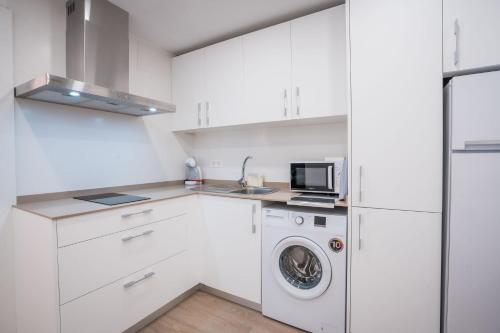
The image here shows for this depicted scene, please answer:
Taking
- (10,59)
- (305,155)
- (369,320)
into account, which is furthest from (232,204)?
(10,59)

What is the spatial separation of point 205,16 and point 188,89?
76 cm

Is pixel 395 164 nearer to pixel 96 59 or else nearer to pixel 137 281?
pixel 137 281

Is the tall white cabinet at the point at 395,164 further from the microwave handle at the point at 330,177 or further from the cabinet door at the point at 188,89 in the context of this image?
the cabinet door at the point at 188,89

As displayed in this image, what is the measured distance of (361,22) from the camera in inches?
56.9

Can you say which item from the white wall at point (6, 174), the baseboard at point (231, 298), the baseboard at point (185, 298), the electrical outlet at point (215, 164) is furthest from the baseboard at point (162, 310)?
the electrical outlet at point (215, 164)

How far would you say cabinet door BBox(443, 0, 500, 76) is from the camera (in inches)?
46.2

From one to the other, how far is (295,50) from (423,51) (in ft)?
2.92

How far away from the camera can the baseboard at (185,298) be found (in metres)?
1.68

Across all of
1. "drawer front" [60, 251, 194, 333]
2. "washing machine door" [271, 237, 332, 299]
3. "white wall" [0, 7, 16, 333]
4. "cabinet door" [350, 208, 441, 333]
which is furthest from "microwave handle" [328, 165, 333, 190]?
"white wall" [0, 7, 16, 333]

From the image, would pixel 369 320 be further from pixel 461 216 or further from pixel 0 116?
pixel 0 116

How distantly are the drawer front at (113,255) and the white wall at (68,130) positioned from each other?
71cm

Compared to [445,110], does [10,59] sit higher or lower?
higher

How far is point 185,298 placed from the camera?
2055mm

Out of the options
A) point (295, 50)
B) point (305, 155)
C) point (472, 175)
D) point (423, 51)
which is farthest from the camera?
point (305, 155)
